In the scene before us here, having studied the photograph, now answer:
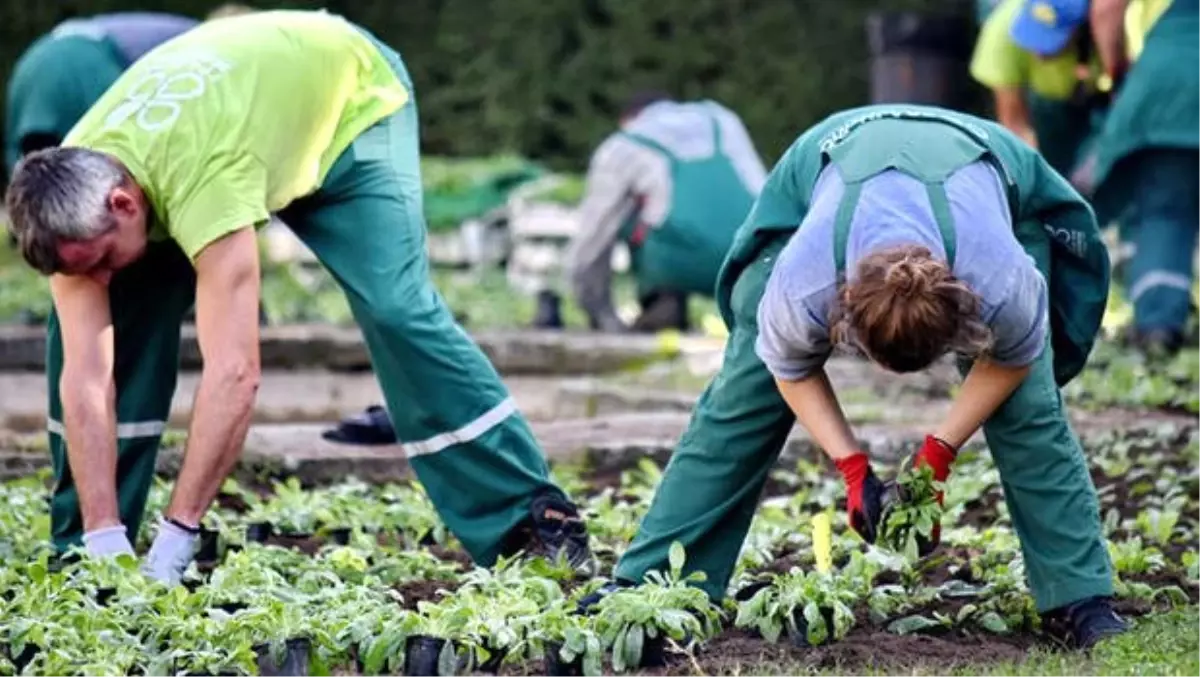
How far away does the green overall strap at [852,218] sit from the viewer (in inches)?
180

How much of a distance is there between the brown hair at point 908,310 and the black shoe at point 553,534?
4.84 feet

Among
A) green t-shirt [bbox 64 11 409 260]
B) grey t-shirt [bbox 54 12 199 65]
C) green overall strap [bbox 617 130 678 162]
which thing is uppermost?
green t-shirt [bbox 64 11 409 260]

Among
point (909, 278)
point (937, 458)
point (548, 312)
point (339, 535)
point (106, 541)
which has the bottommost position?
point (548, 312)

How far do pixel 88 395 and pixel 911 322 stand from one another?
6.71 feet

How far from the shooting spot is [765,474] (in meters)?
5.16

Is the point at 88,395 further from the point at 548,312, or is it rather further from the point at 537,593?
the point at 548,312

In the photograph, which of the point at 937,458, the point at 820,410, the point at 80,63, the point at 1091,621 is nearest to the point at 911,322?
the point at 820,410

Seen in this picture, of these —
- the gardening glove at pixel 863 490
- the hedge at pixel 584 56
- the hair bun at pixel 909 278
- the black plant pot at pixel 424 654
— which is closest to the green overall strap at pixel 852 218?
the hair bun at pixel 909 278

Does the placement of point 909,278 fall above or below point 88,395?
above

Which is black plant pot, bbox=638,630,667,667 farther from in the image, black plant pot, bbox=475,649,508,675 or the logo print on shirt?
the logo print on shirt

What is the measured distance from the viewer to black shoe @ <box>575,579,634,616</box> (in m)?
5.00

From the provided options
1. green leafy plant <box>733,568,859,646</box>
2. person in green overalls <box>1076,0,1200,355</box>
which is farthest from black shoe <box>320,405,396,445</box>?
person in green overalls <box>1076,0,1200,355</box>

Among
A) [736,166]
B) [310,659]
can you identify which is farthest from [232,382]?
[736,166]

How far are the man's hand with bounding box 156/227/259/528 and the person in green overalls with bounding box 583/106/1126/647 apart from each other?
0.93 meters
